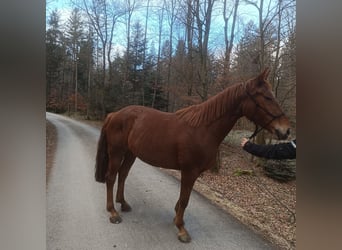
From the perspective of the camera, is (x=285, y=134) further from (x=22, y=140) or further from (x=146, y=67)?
(x=22, y=140)

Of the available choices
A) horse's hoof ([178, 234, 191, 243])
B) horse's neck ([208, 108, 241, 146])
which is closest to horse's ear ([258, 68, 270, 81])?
horse's neck ([208, 108, 241, 146])

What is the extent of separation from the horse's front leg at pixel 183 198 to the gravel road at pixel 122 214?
2 centimetres

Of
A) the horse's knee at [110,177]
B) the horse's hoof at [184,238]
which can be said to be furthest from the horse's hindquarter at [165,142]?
the horse's hoof at [184,238]

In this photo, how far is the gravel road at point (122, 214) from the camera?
0.81 meters

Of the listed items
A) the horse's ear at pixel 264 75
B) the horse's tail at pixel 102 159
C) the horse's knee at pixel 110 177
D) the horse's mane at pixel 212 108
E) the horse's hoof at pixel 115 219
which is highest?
the horse's ear at pixel 264 75

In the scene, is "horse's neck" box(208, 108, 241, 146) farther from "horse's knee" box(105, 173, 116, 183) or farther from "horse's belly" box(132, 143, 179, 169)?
"horse's knee" box(105, 173, 116, 183)

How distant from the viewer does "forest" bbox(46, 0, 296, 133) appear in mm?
864

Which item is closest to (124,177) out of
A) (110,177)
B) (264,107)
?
(110,177)

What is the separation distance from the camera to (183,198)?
0.86 meters

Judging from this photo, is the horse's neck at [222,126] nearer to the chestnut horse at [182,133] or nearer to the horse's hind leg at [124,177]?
the chestnut horse at [182,133]

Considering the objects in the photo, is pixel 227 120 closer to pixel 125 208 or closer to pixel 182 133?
pixel 182 133

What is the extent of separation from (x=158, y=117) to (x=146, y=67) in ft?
0.55

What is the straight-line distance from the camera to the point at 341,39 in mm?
610

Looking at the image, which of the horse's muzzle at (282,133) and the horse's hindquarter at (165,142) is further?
the horse's hindquarter at (165,142)
